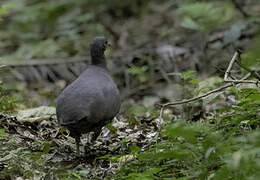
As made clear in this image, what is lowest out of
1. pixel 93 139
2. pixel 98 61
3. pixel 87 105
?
pixel 93 139

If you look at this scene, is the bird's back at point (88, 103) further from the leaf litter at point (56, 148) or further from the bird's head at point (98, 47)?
the bird's head at point (98, 47)

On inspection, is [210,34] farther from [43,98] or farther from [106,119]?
[106,119]

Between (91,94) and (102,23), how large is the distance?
25.3 feet

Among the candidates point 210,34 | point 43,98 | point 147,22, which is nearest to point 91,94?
point 43,98

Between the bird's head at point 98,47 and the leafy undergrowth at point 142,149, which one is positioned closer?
the leafy undergrowth at point 142,149

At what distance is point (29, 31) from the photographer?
13.0m

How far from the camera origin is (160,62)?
8.77 metres

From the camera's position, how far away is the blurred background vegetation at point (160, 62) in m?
3.12

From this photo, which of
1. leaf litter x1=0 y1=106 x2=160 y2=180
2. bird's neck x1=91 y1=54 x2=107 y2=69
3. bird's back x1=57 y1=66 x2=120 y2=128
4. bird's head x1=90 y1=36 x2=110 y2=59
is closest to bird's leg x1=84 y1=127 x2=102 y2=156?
leaf litter x1=0 y1=106 x2=160 y2=180

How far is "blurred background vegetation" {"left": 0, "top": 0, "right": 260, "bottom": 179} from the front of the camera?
3.12 metres

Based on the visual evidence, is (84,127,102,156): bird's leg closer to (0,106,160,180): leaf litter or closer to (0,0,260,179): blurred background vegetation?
(0,106,160,180): leaf litter

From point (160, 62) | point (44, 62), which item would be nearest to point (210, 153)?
point (160, 62)

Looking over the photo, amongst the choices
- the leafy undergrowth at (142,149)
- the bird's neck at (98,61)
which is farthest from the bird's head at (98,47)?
the leafy undergrowth at (142,149)

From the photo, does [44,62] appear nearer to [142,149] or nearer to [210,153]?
[142,149]
